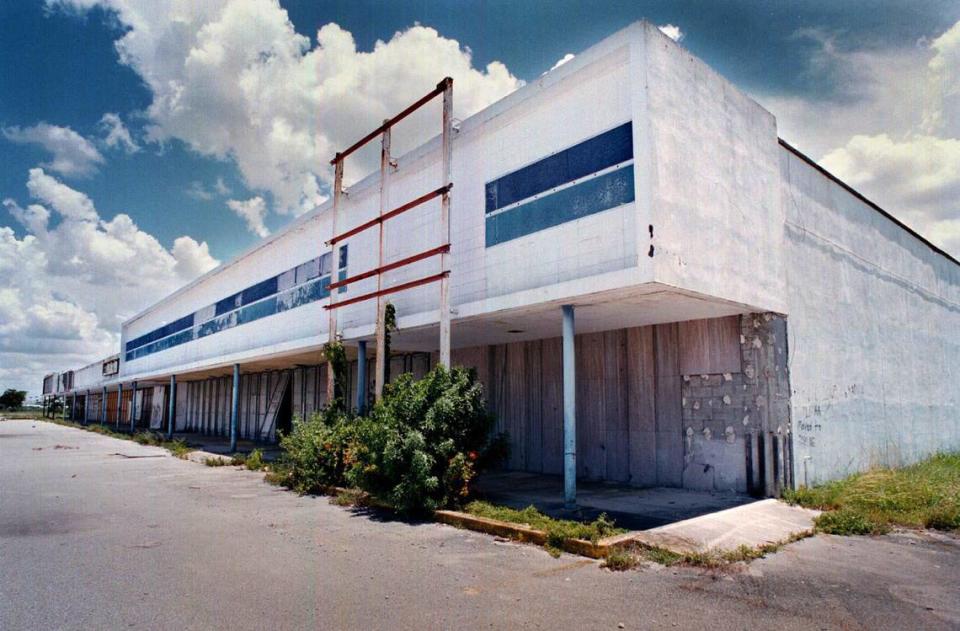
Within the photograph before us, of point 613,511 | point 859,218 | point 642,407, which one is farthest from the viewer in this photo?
point 859,218

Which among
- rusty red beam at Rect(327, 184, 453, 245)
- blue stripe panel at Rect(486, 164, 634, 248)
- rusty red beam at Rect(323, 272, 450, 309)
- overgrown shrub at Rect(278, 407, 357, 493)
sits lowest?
overgrown shrub at Rect(278, 407, 357, 493)

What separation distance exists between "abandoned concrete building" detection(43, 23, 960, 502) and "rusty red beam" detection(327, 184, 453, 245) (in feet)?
0.32

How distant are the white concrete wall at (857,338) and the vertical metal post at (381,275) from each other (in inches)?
296

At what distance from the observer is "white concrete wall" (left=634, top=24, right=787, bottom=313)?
870 centimetres

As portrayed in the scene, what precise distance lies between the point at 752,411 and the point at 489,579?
6244mm

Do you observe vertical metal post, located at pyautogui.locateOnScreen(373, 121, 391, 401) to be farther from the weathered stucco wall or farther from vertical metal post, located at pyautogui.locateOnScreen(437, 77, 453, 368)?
the weathered stucco wall

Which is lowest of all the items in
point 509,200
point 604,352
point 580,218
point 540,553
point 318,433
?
point 540,553

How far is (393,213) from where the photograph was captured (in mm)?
13023

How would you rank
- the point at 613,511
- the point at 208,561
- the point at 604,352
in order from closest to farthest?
1. the point at 208,561
2. the point at 613,511
3. the point at 604,352

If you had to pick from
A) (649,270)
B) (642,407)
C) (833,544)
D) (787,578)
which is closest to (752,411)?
(642,407)

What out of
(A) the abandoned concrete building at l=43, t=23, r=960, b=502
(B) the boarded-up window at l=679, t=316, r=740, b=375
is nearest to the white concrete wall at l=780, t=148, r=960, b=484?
(A) the abandoned concrete building at l=43, t=23, r=960, b=502

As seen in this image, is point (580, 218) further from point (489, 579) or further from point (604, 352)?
point (489, 579)

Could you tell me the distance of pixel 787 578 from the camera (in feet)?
19.7

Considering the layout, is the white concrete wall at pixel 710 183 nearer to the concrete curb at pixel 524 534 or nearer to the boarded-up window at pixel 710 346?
the boarded-up window at pixel 710 346
